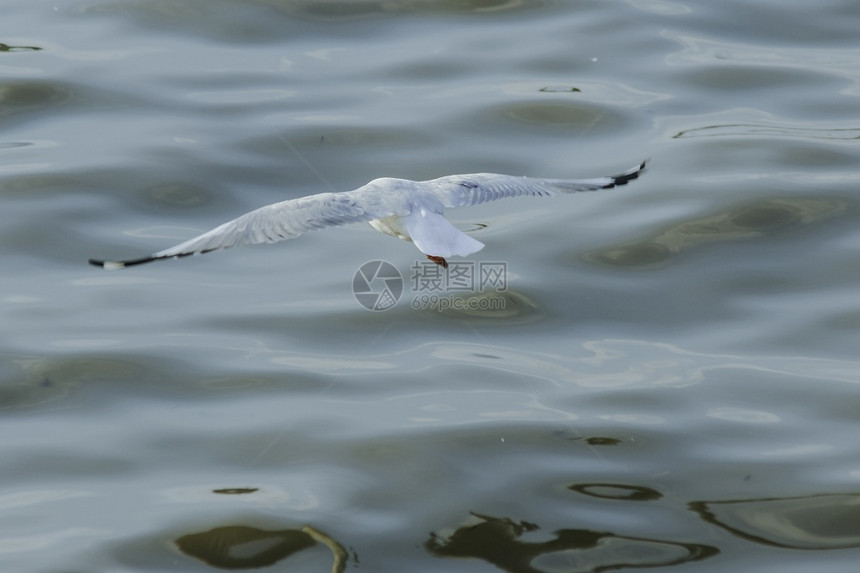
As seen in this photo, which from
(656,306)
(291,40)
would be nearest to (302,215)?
(656,306)

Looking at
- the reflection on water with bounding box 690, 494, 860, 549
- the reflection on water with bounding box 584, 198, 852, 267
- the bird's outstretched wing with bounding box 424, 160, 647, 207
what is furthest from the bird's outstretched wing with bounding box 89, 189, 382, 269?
the reflection on water with bounding box 584, 198, 852, 267

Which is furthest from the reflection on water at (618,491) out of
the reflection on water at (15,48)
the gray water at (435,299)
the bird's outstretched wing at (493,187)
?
the reflection on water at (15,48)

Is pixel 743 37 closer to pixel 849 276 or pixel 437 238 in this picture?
pixel 849 276

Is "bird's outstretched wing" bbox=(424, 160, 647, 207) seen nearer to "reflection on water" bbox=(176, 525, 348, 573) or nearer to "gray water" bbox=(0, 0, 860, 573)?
"gray water" bbox=(0, 0, 860, 573)

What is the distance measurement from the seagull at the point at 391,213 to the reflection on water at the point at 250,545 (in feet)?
3.73

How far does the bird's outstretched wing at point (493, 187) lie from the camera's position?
5.49 meters

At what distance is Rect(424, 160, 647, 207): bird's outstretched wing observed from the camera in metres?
5.49

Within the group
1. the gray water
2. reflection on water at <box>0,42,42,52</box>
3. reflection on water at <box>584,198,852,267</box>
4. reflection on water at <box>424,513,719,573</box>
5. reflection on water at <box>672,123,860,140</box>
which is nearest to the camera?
reflection on water at <box>424,513,719,573</box>

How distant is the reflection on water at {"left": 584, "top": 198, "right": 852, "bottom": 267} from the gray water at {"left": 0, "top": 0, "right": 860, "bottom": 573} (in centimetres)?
A: 2

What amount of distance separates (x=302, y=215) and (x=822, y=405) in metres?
2.66

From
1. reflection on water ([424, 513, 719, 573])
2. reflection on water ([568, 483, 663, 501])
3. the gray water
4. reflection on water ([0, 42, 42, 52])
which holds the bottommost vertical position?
reflection on water ([424, 513, 719, 573])

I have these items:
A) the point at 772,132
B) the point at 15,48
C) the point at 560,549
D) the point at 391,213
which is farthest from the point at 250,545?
the point at 15,48

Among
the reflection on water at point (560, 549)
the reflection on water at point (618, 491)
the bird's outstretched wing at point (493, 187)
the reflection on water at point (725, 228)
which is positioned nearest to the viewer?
the reflection on water at point (560, 549)

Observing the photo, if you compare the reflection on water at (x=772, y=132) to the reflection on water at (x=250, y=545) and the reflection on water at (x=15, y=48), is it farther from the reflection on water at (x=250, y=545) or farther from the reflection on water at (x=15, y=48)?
the reflection on water at (x=15, y=48)
